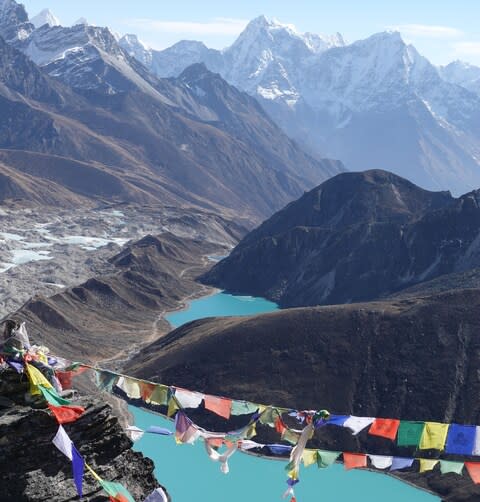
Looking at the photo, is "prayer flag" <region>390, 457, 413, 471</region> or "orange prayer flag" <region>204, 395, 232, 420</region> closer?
"prayer flag" <region>390, 457, 413, 471</region>

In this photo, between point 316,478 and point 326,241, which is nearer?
point 316,478

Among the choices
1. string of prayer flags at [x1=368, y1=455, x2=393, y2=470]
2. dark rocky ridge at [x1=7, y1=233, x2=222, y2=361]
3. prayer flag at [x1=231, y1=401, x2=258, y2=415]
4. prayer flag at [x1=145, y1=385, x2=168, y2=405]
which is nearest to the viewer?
string of prayer flags at [x1=368, y1=455, x2=393, y2=470]

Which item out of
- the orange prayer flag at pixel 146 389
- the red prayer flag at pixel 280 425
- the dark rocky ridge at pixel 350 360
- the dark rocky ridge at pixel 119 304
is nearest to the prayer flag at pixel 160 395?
the orange prayer flag at pixel 146 389

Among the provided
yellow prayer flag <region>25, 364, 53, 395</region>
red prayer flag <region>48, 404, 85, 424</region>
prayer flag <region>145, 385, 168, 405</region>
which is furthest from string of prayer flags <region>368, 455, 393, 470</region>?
yellow prayer flag <region>25, 364, 53, 395</region>

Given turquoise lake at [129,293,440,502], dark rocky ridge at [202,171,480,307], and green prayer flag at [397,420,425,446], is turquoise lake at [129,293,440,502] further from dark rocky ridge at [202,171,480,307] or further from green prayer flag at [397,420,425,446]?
dark rocky ridge at [202,171,480,307]

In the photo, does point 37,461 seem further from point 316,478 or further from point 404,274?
point 404,274

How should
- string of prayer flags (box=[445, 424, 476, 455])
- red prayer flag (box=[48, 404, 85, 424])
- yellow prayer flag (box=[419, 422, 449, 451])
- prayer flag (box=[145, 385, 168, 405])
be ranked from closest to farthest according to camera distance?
1. red prayer flag (box=[48, 404, 85, 424])
2. string of prayer flags (box=[445, 424, 476, 455])
3. yellow prayer flag (box=[419, 422, 449, 451])
4. prayer flag (box=[145, 385, 168, 405])

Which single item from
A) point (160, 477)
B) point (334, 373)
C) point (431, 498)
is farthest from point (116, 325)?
point (431, 498)

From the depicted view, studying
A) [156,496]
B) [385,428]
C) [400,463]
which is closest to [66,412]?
[156,496]
